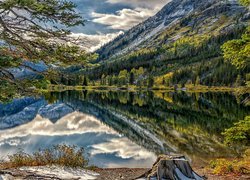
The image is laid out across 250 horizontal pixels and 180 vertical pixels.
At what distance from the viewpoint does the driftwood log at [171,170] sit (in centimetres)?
1116

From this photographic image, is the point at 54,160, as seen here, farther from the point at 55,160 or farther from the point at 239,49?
the point at 239,49

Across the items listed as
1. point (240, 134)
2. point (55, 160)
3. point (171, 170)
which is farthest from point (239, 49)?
point (55, 160)

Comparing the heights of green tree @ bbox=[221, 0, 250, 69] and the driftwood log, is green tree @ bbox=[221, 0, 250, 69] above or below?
above

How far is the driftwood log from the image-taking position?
439 inches

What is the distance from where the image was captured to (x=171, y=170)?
11289mm

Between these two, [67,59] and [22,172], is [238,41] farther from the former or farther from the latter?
[22,172]

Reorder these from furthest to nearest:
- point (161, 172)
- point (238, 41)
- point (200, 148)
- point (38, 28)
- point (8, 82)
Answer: point (200, 148)
point (238, 41)
point (161, 172)
point (38, 28)
point (8, 82)

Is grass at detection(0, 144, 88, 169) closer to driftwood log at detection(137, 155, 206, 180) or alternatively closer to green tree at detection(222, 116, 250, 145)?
driftwood log at detection(137, 155, 206, 180)

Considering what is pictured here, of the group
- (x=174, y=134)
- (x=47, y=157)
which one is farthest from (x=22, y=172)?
(x=174, y=134)

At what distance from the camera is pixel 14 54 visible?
895 cm

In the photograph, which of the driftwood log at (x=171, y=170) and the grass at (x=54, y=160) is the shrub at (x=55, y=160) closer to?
the grass at (x=54, y=160)

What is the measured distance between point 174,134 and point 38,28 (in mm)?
29965

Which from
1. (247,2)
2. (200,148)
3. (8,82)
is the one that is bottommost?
(200,148)

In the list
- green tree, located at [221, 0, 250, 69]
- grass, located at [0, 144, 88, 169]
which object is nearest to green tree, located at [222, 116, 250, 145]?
green tree, located at [221, 0, 250, 69]
